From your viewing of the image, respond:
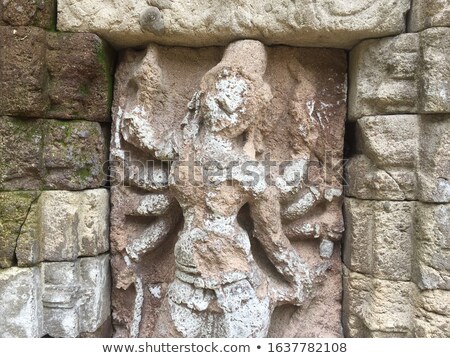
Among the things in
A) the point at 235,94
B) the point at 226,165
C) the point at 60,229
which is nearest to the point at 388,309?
the point at 226,165

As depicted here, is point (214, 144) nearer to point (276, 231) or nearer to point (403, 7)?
point (276, 231)

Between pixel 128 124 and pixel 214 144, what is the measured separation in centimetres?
56

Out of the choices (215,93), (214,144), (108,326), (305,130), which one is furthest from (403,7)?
(108,326)

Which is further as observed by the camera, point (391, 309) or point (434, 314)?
point (391, 309)

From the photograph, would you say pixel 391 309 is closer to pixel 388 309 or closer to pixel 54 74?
pixel 388 309

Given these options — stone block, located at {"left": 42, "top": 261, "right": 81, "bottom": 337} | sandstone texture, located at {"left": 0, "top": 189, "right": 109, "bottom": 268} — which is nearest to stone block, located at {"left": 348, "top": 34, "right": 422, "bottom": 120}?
sandstone texture, located at {"left": 0, "top": 189, "right": 109, "bottom": 268}

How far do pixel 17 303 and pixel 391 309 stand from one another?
6.52 ft

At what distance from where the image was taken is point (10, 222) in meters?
2.15

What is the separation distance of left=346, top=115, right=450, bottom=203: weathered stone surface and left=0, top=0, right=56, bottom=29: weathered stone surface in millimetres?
1818

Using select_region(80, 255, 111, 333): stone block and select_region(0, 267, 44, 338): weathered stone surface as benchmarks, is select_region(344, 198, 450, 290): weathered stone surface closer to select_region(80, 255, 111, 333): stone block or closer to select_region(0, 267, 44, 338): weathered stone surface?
select_region(80, 255, 111, 333): stone block

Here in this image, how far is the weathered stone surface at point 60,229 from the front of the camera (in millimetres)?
2182

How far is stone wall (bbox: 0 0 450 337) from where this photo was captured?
2.14 metres

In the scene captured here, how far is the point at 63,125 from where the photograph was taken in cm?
227

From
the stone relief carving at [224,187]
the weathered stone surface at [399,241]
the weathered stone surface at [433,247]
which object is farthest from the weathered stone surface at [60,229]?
the weathered stone surface at [433,247]
